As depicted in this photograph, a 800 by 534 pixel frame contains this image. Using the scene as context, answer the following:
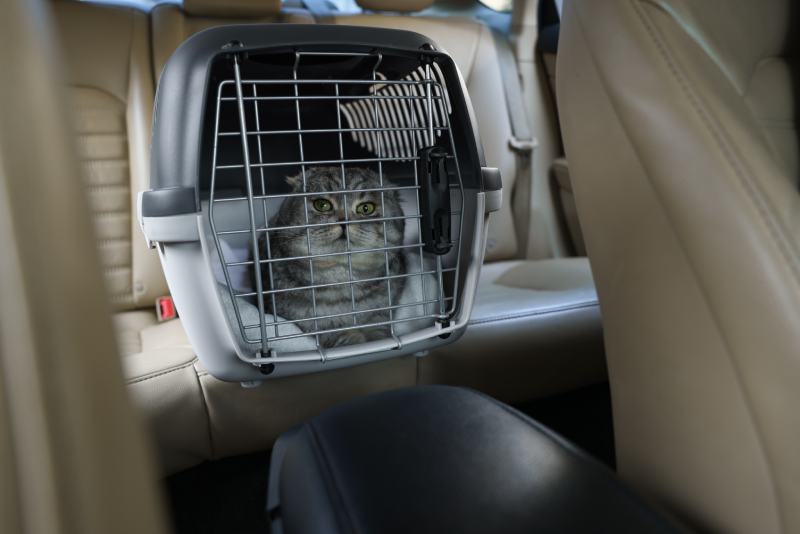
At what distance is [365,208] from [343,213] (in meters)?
0.05

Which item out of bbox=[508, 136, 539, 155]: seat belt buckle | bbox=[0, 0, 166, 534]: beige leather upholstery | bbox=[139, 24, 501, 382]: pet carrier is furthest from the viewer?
bbox=[508, 136, 539, 155]: seat belt buckle

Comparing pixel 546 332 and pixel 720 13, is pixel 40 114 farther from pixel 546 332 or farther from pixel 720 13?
pixel 546 332

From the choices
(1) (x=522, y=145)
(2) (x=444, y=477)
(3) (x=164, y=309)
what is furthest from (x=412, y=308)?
(1) (x=522, y=145)

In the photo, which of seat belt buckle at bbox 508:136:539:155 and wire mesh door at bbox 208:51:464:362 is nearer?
wire mesh door at bbox 208:51:464:362

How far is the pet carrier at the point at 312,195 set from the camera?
2.59ft

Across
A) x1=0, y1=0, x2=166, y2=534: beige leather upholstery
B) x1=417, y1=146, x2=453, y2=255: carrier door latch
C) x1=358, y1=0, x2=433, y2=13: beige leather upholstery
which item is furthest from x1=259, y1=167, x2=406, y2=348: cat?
x1=0, y1=0, x2=166, y2=534: beige leather upholstery

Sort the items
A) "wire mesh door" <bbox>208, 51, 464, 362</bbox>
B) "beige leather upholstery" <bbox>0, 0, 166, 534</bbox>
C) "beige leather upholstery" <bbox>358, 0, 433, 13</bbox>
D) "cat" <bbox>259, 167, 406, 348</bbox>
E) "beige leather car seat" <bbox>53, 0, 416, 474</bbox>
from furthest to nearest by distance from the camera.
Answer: "beige leather upholstery" <bbox>358, 0, 433, 13</bbox> → "beige leather car seat" <bbox>53, 0, 416, 474</bbox> → "cat" <bbox>259, 167, 406, 348</bbox> → "wire mesh door" <bbox>208, 51, 464, 362</bbox> → "beige leather upholstery" <bbox>0, 0, 166, 534</bbox>

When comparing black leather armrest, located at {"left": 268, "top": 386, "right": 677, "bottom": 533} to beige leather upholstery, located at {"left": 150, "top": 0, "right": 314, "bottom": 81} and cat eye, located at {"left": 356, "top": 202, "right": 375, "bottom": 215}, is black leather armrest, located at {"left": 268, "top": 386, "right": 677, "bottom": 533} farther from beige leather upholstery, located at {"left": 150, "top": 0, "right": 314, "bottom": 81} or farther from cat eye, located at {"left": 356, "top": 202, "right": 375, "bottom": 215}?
beige leather upholstery, located at {"left": 150, "top": 0, "right": 314, "bottom": 81}

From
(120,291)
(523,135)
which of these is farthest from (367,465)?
(523,135)

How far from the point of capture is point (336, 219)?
1.18m

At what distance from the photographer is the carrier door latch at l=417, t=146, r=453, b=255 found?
3.26 ft

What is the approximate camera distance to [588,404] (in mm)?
1506

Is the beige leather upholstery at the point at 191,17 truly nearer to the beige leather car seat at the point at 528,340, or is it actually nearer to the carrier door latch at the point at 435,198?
the carrier door latch at the point at 435,198

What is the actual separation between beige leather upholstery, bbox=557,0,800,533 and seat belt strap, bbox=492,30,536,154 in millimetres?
1357
